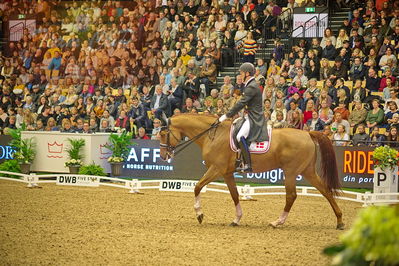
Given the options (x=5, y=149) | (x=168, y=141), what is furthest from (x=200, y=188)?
(x=5, y=149)

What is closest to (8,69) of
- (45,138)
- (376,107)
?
(45,138)

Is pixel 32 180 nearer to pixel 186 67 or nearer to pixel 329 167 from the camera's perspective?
pixel 186 67

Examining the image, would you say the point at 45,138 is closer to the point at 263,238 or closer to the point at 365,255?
the point at 263,238

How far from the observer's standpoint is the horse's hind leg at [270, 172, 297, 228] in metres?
11.4

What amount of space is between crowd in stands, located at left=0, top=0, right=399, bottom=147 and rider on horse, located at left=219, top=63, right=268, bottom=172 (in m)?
5.71

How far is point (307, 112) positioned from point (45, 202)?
800 cm

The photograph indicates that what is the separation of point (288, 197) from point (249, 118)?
1.44 m

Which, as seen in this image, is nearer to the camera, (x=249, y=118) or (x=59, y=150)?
(x=249, y=118)

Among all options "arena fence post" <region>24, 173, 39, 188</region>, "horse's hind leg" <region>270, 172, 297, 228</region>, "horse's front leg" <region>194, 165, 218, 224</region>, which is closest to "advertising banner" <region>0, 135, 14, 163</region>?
"arena fence post" <region>24, 173, 39, 188</region>

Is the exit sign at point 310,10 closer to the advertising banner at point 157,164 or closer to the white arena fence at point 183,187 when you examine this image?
the advertising banner at point 157,164

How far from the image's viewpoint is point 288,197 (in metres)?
11.5

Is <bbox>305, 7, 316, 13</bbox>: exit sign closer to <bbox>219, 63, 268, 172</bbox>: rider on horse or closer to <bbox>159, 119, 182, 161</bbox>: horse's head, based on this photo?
<bbox>219, 63, 268, 172</bbox>: rider on horse

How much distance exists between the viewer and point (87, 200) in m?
15.0

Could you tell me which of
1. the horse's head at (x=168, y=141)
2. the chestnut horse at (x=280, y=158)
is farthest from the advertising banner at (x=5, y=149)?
the chestnut horse at (x=280, y=158)
